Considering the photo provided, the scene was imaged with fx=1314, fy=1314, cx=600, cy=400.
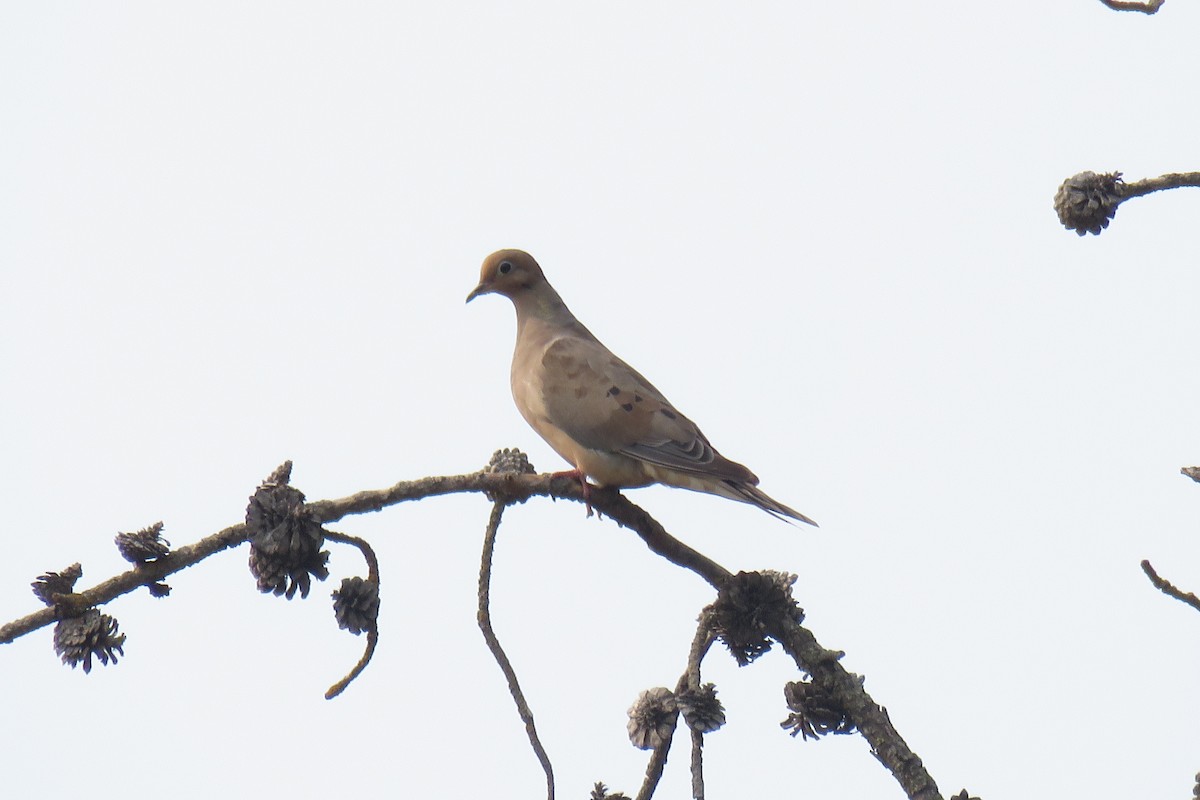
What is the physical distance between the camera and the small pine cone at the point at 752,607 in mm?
2986

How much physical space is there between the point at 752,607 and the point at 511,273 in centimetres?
305

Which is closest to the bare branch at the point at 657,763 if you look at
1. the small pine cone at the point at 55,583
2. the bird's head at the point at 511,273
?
the small pine cone at the point at 55,583

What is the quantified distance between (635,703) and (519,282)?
3156 millimetres

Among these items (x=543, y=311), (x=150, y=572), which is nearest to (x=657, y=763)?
(x=150, y=572)

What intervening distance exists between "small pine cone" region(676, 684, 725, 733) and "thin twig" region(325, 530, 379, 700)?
664 mm

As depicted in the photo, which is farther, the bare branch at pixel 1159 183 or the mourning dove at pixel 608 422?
the mourning dove at pixel 608 422

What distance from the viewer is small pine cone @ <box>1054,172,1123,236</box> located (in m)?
3.05

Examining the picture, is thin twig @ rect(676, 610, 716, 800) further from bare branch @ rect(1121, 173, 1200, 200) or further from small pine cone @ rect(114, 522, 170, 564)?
bare branch @ rect(1121, 173, 1200, 200)

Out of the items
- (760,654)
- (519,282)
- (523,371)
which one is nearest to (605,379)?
(523,371)

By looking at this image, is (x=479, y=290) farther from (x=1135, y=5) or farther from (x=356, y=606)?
(x=1135, y=5)

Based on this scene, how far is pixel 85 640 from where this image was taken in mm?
2641

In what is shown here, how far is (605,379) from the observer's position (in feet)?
16.2

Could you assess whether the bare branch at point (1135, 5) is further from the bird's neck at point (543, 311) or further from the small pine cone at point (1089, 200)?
the bird's neck at point (543, 311)

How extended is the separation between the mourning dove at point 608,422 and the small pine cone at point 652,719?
1.09 meters
